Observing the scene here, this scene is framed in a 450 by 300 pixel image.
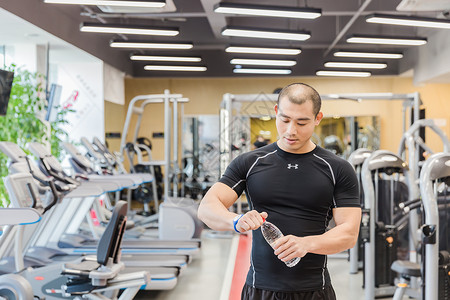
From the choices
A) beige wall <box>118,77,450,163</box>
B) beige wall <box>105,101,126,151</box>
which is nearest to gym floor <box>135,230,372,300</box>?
beige wall <box>105,101,126,151</box>

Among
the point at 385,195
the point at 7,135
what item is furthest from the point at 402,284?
A: the point at 7,135

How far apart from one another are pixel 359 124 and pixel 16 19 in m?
9.10

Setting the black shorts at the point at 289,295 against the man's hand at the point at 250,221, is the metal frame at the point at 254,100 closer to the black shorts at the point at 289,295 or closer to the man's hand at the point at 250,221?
the black shorts at the point at 289,295

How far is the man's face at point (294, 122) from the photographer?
1906 mm

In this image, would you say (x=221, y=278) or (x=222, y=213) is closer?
(x=222, y=213)

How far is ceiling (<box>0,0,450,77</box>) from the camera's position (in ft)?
28.1

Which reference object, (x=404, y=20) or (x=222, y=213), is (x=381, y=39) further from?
(x=222, y=213)

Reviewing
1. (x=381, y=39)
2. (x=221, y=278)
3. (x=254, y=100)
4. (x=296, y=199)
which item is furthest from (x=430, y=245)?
(x=381, y=39)

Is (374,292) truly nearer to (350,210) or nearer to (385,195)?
(385,195)

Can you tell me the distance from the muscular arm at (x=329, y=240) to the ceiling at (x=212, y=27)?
5.29m

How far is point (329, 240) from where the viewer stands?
1.85m

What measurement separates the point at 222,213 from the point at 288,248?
277mm

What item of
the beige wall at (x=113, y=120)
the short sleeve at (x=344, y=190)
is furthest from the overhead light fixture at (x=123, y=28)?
the short sleeve at (x=344, y=190)

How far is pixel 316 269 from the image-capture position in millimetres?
1986
